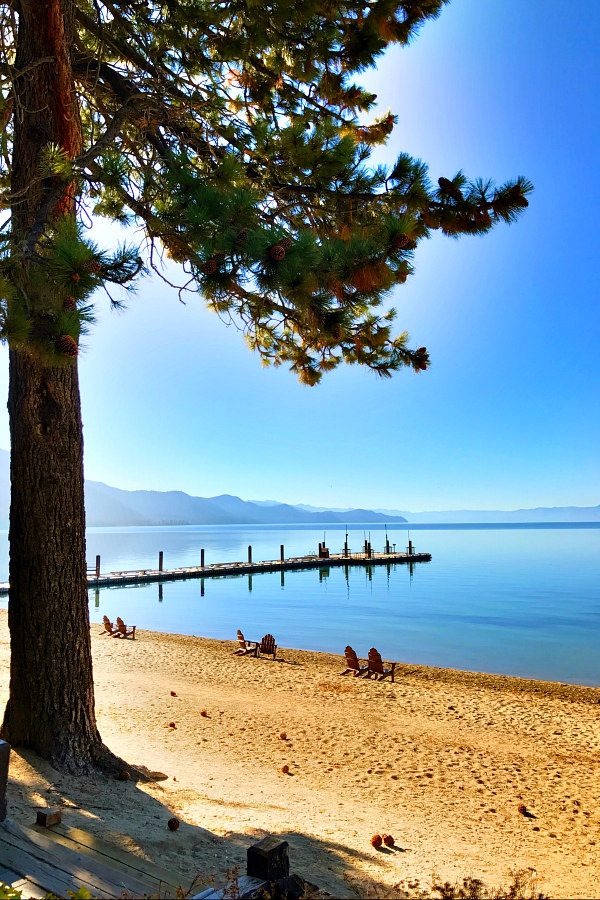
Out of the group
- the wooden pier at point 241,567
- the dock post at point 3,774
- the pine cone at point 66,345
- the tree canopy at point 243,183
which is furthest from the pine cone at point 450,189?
the wooden pier at point 241,567

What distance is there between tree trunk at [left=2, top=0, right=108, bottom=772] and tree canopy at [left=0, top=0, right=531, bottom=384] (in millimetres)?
130

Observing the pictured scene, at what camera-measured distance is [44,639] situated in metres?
5.00

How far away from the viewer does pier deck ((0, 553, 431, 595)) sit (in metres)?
36.4

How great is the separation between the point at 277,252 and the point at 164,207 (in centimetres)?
305

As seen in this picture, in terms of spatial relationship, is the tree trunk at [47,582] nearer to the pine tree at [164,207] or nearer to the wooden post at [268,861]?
the pine tree at [164,207]

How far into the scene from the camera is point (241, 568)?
4419 centimetres

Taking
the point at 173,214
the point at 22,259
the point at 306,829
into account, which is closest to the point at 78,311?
the point at 22,259

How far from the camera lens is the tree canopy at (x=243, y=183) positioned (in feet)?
12.5

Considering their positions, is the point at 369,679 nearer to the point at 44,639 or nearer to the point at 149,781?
the point at 149,781

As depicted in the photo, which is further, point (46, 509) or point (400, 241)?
point (46, 509)

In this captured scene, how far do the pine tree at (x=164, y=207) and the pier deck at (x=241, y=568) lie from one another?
93.6 ft

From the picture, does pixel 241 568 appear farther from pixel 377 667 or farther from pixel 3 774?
pixel 3 774

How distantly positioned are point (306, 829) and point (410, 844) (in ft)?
2.59

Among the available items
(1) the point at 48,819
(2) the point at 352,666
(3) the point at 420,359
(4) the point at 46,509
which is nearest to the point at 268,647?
(2) the point at 352,666
